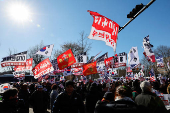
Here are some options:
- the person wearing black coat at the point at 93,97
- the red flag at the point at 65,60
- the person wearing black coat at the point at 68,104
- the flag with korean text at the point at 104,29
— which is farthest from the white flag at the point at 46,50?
the person wearing black coat at the point at 68,104

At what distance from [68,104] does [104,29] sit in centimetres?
394

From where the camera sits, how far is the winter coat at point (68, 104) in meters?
3.25

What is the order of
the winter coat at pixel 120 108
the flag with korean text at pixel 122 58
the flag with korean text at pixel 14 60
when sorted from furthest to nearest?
1. the flag with korean text at pixel 122 58
2. the flag with korean text at pixel 14 60
3. the winter coat at pixel 120 108

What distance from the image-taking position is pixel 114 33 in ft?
20.0

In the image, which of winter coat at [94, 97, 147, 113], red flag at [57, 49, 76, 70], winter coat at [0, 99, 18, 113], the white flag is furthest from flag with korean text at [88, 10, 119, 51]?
the white flag

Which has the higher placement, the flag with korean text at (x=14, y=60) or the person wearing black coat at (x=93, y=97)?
the flag with korean text at (x=14, y=60)

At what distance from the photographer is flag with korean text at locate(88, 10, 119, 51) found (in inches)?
233

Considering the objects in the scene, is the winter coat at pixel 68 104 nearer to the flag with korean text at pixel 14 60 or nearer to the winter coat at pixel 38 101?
the winter coat at pixel 38 101

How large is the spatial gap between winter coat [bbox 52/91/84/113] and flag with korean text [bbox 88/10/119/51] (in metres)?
3.15

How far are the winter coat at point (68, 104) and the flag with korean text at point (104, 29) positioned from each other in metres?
3.15

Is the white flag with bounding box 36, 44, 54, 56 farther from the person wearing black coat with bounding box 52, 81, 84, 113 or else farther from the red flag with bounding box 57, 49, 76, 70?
the person wearing black coat with bounding box 52, 81, 84, 113

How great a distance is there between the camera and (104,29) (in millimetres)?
6121

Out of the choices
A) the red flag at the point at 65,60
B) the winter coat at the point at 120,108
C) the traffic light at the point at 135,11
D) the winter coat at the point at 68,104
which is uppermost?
the traffic light at the point at 135,11

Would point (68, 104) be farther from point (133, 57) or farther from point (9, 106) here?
point (133, 57)
